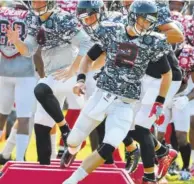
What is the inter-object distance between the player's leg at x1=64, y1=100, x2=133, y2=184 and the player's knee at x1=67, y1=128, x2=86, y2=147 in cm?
27

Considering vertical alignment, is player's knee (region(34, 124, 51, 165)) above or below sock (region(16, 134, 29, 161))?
above

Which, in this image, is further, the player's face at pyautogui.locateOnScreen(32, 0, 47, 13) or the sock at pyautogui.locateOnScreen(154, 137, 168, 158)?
the sock at pyautogui.locateOnScreen(154, 137, 168, 158)

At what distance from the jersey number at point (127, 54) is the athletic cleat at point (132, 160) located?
128 centimetres

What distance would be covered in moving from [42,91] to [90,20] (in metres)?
0.71

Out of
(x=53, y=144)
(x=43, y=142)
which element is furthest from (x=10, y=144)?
Answer: (x=43, y=142)

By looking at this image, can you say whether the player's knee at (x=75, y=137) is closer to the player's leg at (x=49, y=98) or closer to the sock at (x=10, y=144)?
the player's leg at (x=49, y=98)

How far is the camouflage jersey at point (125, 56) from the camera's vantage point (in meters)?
7.62

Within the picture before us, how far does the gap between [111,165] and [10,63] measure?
5.06 ft

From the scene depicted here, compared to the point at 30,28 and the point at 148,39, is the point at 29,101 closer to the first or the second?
the point at 30,28

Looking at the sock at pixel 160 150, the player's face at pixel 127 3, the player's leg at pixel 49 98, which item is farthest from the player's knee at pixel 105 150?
the player's face at pixel 127 3

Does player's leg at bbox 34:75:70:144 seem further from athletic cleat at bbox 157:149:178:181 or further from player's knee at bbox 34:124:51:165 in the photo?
athletic cleat at bbox 157:149:178:181

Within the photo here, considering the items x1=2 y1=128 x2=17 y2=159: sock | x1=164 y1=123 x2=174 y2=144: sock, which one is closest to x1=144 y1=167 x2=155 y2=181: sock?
x1=2 y1=128 x2=17 y2=159: sock

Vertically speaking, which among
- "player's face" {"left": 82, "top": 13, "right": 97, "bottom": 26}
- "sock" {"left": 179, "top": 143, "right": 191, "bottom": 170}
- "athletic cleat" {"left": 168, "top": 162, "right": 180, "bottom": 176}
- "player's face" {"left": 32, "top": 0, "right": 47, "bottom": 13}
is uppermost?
"player's face" {"left": 32, "top": 0, "right": 47, "bottom": 13}

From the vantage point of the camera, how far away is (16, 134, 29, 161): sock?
30.6ft
